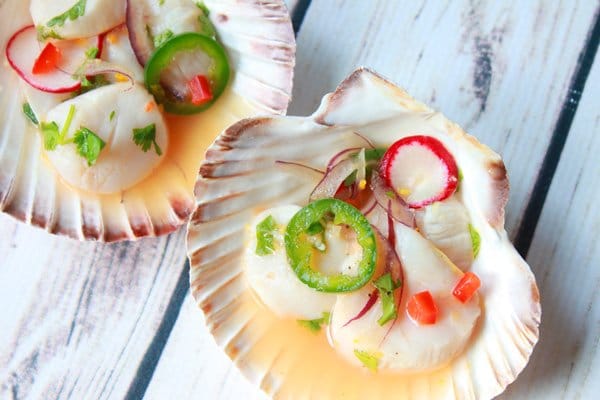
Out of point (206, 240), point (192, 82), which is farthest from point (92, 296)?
point (192, 82)

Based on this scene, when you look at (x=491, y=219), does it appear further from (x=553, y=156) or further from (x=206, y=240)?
(x=206, y=240)

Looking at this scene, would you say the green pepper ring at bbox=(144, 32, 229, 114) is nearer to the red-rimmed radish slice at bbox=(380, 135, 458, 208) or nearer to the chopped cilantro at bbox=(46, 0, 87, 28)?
the chopped cilantro at bbox=(46, 0, 87, 28)

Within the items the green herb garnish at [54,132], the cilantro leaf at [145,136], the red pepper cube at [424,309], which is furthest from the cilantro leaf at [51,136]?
the red pepper cube at [424,309]

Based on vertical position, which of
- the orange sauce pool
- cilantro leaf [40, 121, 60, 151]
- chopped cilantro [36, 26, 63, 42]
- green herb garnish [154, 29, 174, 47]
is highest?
green herb garnish [154, 29, 174, 47]

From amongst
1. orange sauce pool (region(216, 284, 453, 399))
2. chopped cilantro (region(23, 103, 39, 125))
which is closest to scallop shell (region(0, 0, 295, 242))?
chopped cilantro (region(23, 103, 39, 125))

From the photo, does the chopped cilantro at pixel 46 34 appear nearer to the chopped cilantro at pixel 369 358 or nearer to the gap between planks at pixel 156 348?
the gap between planks at pixel 156 348

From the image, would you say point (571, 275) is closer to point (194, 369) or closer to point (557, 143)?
point (557, 143)
